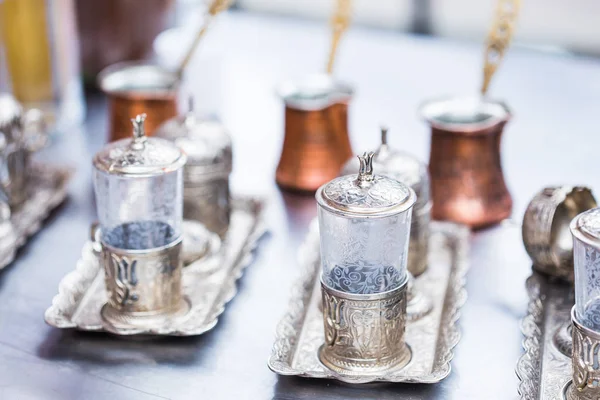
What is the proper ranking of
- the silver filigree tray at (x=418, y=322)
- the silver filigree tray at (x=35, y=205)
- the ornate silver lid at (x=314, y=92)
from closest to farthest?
the silver filigree tray at (x=418, y=322)
the silver filigree tray at (x=35, y=205)
the ornate silver lid at (x=314, y=92)

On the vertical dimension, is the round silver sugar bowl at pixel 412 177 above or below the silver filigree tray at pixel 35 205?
above

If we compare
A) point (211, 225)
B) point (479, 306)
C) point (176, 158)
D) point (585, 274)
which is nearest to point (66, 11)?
point (211, 225)

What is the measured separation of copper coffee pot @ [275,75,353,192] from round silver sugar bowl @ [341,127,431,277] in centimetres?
21

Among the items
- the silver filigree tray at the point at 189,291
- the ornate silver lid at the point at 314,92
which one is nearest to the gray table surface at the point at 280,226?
the silver filigree tray at the point at 189,291

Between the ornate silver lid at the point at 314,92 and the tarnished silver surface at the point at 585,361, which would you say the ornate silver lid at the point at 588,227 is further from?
the ornate silver lid at the point at 314,92

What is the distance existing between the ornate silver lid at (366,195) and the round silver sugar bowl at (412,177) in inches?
5.6

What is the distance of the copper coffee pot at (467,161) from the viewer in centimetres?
116

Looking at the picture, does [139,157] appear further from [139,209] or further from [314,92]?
[314,92]

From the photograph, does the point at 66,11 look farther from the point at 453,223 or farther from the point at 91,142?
the point at 453,223

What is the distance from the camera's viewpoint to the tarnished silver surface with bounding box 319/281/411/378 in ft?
2.89

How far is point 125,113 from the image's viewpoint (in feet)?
4.25

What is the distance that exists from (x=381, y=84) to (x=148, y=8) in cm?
40

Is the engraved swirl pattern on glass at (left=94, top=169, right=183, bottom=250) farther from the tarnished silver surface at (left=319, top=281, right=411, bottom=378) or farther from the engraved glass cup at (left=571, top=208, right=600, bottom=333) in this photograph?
the engraved glass cup at (left=571, top=208, right=600, bottom=333)

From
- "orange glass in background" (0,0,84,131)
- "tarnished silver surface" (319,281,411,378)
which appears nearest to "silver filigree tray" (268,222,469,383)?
"tarnished silver surface" (319,281,411,378)
